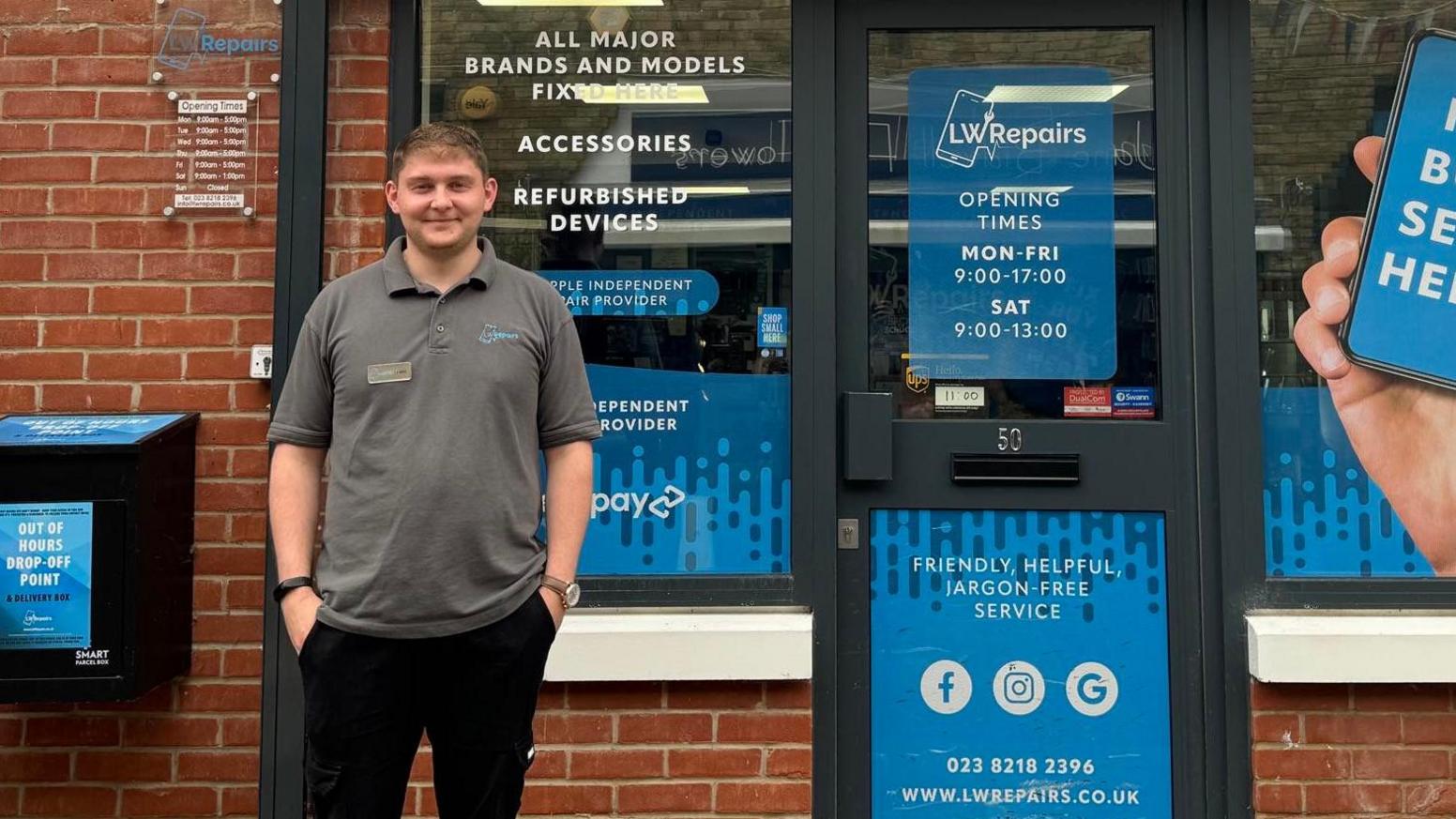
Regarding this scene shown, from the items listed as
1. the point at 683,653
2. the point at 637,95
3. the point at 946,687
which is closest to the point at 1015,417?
the point at 946,687

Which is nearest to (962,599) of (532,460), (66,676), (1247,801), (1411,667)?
(1247,801)

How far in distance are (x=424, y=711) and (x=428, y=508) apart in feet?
1.45

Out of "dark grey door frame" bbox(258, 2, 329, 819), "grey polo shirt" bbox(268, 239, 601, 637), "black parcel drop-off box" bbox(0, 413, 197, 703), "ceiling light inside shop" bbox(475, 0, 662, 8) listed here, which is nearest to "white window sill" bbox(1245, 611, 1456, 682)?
"grey polo shirt" bbox(268, 239, 601, 637)

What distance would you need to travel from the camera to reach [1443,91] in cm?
354

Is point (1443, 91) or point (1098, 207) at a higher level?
point (1443, 91)

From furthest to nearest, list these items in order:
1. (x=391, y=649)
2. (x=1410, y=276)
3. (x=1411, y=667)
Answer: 1. (x=1410, y=276)
2. (x=1411, y=667)
3. (x=391, y=649)

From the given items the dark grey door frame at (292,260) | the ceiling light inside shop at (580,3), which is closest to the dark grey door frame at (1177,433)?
the ceiling light inside shop at (580,3)

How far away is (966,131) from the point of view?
143 inches

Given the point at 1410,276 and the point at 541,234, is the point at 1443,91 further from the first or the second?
the point at 541,234

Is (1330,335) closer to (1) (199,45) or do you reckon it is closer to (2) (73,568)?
(1) (199,45)

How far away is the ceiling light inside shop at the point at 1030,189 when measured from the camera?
11.8ft

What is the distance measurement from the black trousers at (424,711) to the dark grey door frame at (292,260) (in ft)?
3.73

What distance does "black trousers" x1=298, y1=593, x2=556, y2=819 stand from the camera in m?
2.25

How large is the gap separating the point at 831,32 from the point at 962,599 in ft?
5.85
